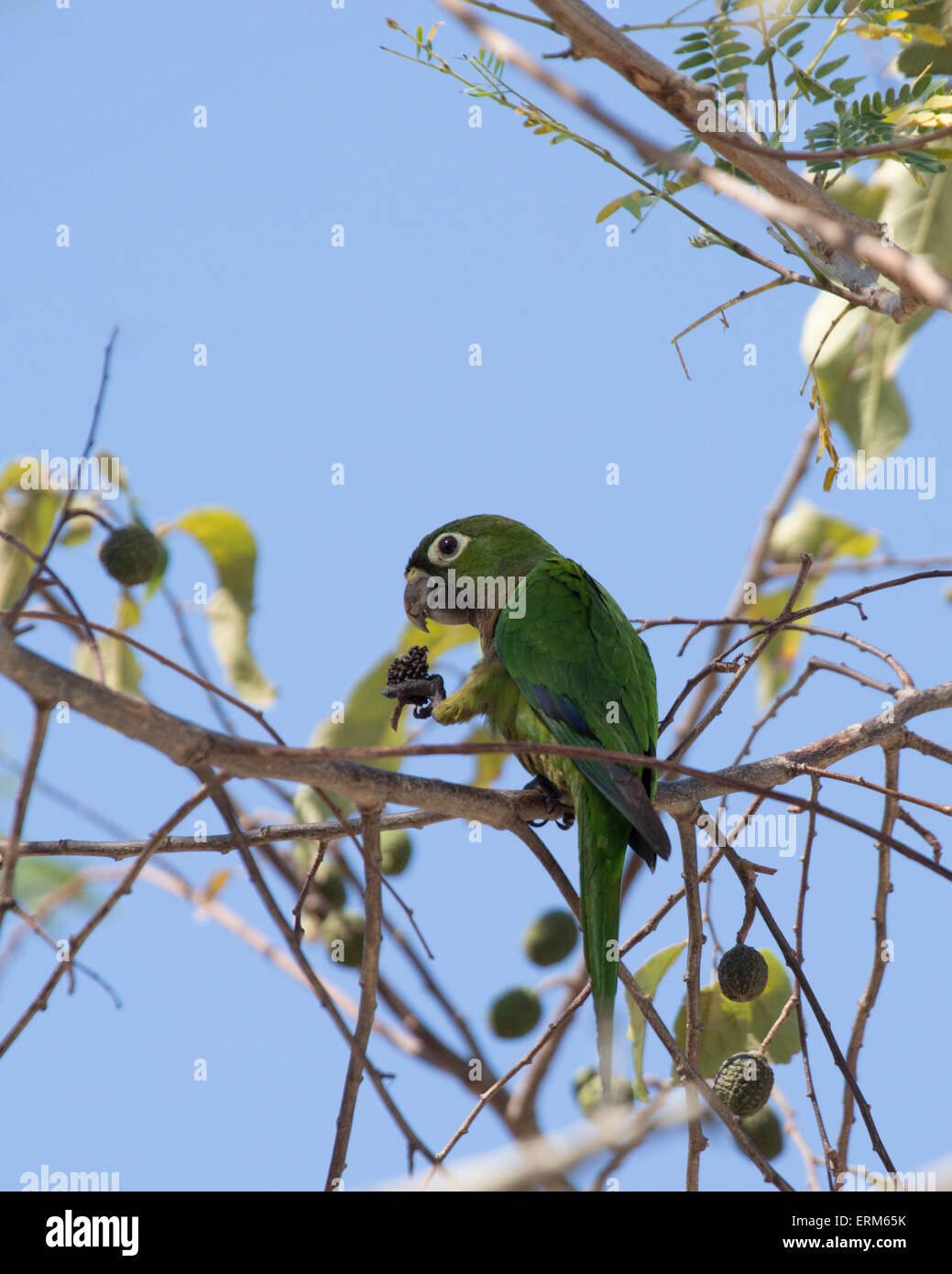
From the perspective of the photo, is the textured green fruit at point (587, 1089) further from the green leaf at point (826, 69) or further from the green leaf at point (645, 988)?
the green leaf at point (826, 69)

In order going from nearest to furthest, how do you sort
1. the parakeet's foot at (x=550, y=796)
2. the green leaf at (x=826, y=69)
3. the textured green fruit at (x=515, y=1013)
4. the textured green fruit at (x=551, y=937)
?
the green leaf at (x=826, y=69) → the parakeet's foot at (x=550, y=796) → the textured green fruit at (x=515, y=1013) → the textured green fruit at (x=551, y=937)

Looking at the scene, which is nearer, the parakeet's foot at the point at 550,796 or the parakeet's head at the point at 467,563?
the parakeet's foot at the point at 550,796

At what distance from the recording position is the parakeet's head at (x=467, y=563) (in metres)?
4.52

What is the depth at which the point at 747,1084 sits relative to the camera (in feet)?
9.46

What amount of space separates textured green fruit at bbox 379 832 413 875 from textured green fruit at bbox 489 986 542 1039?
80cm

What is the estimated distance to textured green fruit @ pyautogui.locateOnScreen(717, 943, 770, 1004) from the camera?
3.02 m

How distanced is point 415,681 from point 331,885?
1.24 m

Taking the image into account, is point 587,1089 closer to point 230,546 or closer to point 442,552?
point 442,552

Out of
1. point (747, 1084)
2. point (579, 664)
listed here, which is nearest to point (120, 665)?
point (579, 664)

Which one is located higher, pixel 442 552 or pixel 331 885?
pixel 442 552

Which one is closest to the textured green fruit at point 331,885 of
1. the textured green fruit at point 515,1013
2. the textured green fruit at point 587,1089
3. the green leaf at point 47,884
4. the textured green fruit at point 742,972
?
the textured green fruit at point 515,1013

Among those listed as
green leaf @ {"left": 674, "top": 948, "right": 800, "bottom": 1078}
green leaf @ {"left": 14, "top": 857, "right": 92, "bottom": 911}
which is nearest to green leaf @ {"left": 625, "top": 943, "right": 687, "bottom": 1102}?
green leaf @ {"left": 674, "top": 948, "right": 800, "bottom": 1078}

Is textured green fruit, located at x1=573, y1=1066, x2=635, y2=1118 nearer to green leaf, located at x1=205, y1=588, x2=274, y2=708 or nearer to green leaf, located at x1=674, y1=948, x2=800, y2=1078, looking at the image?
green leaf, located at x1=674, y1=948, x2=800, y2=1078
